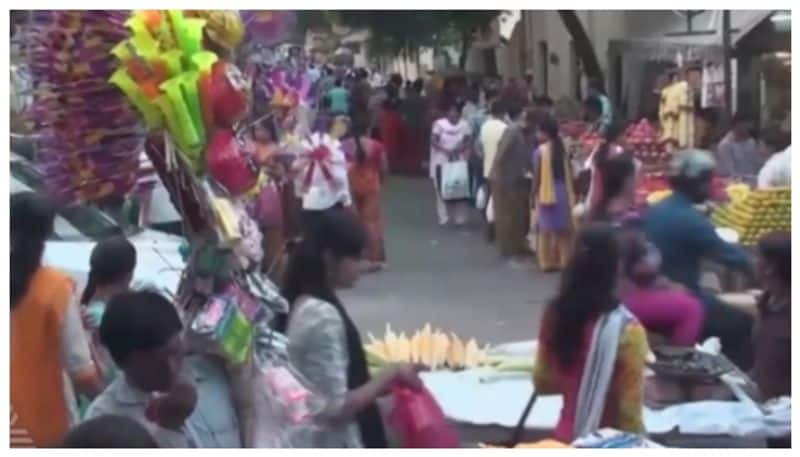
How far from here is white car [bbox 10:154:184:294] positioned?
800 cm

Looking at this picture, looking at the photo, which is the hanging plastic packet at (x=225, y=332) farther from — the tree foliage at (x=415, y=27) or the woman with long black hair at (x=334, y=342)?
the tree foliage at (x=415, y=27)

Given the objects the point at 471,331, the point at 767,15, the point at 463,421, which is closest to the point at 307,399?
the point at 463,421

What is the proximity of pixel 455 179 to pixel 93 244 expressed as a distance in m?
9.34

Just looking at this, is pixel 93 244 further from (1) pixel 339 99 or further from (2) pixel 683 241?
(1) pixel 339 99

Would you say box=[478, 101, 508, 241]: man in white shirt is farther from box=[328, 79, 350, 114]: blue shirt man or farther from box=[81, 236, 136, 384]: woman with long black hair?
box=[81, 236, 136, 384]: woman with long black hair

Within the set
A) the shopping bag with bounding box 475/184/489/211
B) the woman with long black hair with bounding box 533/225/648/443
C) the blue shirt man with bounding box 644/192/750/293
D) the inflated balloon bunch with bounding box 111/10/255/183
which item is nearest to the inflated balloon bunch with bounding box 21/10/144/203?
the inflated balloon bunch with bounding box 111/10/255/183

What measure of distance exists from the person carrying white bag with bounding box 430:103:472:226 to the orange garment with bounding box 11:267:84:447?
1246cm

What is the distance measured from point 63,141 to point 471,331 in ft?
22.2

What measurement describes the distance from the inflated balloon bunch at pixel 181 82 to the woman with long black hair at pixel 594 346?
100 cm

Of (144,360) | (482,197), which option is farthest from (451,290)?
(144,360)

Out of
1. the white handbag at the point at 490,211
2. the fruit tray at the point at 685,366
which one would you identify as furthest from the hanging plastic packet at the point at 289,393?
the white handbag at the point at 490,211

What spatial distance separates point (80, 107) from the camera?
17.9 feet

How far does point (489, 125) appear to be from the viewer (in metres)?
16.4

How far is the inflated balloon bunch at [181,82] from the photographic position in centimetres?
511
